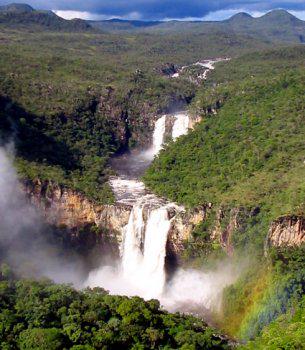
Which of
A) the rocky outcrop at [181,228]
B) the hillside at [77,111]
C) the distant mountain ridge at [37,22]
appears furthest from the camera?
the distant mountain ridge at [37,22]

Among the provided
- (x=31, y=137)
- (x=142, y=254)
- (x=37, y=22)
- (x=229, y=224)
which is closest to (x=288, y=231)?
(x=229, y=224)

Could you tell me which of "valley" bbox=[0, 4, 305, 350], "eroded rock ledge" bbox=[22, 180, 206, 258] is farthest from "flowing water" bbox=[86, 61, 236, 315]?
"eroded rock ledge" bbox=[22, 180, 206, 258]

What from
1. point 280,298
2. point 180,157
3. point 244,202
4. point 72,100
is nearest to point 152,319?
point 280,298

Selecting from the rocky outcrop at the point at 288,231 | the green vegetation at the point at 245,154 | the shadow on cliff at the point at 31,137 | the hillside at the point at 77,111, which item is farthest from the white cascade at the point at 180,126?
the rocky outcrop at the point at 288,231

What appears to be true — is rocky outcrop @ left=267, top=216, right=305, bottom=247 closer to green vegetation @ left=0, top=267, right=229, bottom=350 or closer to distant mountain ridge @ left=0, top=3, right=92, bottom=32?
green vegetation @ left=0, top=267, right=229, bottom=350

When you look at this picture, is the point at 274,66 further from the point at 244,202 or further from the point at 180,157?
the point at 244,202

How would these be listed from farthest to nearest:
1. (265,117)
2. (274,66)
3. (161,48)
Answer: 1. (161,48)
2. (274,66)
3. (265,117)

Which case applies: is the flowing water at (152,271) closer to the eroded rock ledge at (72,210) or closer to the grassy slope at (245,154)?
the eroded rock ledge at (72,210)
